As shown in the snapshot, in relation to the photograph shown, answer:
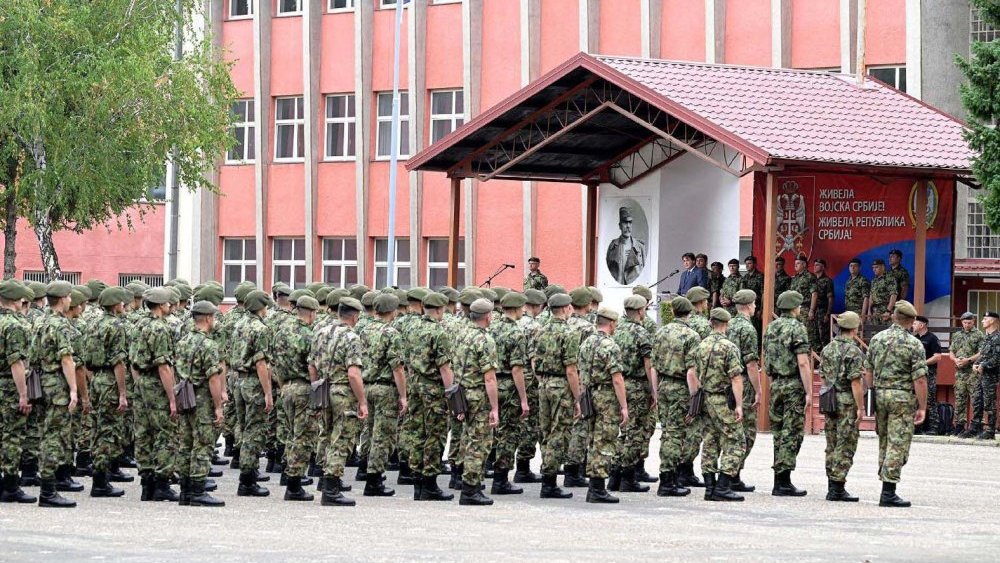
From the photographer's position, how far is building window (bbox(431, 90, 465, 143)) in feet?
136

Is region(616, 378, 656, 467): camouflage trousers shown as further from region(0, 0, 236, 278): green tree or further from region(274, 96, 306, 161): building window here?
region(274, 96, 306, 161): building window

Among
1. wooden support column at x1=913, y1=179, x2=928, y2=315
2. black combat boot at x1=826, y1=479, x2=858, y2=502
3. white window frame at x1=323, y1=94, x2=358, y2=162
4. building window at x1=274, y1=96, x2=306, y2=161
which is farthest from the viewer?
building window at x1=274, y1=96, x2=306, y2=161

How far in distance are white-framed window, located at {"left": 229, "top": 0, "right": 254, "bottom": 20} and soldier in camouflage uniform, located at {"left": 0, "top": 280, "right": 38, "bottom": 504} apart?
98.2ft

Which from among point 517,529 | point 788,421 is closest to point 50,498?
point 517,529

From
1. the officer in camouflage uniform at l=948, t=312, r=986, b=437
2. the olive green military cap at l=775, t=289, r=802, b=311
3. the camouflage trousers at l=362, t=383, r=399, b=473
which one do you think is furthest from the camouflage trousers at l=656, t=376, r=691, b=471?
the officer in camouflage uniform at l=948, t=312, r=986, b=437

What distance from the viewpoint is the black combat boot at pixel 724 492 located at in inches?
663

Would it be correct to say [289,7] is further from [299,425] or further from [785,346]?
[299,425]

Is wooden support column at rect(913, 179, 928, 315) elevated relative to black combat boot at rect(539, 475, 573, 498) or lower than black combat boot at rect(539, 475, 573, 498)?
elevated

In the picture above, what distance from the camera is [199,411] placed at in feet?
51.2

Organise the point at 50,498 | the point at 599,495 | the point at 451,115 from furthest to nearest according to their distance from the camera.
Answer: the point at 451,115
the point at 599,495
the point at 50,498

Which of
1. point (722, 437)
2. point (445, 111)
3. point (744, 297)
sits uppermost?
point (445, 111)

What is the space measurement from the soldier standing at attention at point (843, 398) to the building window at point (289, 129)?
28690mm

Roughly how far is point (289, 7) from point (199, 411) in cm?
2996

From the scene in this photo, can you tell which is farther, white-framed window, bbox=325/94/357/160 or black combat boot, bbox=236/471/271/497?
white-framed window, bbox=325/94/357/160
